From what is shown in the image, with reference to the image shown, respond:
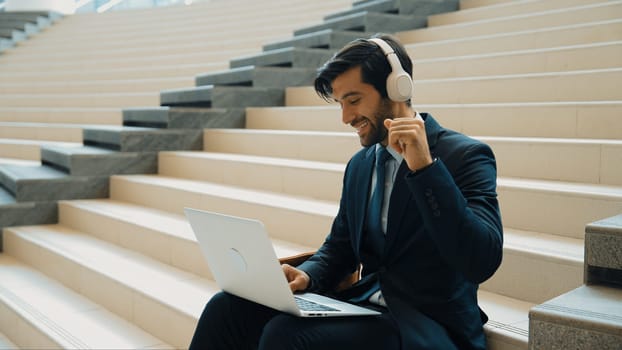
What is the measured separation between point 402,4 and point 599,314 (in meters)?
3.99

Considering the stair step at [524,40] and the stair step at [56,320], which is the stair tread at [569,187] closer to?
the stair step at [524,40]

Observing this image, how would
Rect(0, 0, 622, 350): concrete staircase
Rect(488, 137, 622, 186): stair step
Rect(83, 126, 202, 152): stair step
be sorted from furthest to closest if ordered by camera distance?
1. Rect(83, 126, 202, 152): stair step
2. Rect(488, 137, 622, 186): stair step
3. Rect(0, 0, 622, 350): concrete staircase

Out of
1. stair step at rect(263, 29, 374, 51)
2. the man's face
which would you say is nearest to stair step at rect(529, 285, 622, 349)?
the man's face

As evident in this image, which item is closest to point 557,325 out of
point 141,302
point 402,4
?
point 141,302

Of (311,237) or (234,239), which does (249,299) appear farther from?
(311,237)

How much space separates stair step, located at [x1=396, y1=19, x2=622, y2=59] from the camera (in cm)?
336

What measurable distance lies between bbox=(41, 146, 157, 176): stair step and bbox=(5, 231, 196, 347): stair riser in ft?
1.89

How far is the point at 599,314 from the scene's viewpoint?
4.41 ft

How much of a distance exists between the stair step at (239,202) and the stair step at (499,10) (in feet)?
6.79

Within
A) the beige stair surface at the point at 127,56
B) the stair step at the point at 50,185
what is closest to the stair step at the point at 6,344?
the stair step at the point at 50,185

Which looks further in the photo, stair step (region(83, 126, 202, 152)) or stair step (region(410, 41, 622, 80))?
stair step (region(83, 126, 202, 152))

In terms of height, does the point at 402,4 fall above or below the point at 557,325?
above

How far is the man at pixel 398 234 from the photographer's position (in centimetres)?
135

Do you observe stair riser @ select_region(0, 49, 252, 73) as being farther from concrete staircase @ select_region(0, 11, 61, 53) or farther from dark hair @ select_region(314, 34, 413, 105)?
dark hair @ select_region(314, 34, 413, 105)
